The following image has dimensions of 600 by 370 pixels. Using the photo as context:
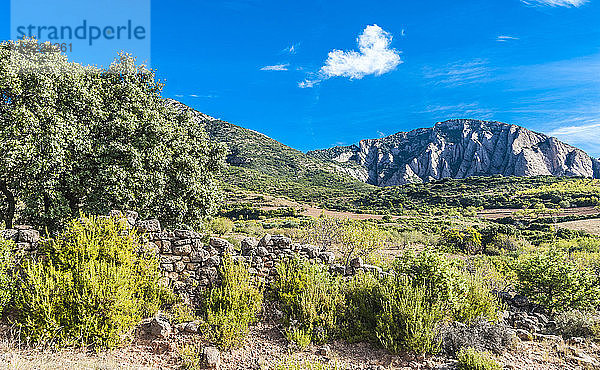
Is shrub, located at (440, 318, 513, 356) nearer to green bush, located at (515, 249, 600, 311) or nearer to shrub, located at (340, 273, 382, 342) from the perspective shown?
shrub, located at (340, 273, 382, 342)

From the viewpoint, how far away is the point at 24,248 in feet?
21.2

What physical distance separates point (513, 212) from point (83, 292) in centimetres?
5931

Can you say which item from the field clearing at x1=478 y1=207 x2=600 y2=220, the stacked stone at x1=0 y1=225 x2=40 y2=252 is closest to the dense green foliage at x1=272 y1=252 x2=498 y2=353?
the stacked stone at x1=0 y1=225 x2=40 y2=252

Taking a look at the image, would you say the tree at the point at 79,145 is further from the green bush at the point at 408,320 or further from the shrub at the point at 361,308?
the green bush at the point at 408,320

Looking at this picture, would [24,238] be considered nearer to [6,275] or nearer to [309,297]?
[6,275]

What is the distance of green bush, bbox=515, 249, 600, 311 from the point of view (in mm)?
8016

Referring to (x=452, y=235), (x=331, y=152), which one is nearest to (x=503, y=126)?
(x=331, y=152)

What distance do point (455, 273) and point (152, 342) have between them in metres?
5.93

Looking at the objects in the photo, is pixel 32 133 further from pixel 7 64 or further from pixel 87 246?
pixel 87 246

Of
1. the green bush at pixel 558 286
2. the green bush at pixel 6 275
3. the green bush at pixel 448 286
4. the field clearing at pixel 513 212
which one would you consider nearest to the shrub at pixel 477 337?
the green bush at pixel 448 286

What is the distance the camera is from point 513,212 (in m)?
51.3

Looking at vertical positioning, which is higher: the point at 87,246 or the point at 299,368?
the point at 87,246

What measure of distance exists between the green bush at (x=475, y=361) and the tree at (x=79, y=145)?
928 cm

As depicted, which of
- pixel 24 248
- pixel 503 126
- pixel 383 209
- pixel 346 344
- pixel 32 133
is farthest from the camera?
pixel 503 126
